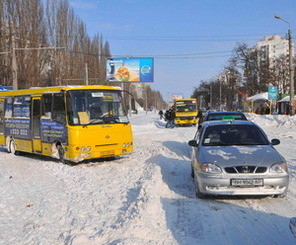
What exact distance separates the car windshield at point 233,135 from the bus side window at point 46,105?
6331 millimetres

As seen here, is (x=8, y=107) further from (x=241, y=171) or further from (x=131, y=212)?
(x=241, y=171)

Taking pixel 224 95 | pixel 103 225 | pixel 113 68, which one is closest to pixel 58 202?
pixel 103 225

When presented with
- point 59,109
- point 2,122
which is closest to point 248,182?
point 59,109

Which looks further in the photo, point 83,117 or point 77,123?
point 83,117

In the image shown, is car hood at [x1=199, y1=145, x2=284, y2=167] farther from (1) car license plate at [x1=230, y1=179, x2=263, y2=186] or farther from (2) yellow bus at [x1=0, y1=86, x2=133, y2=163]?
(2) yellow bus at [x1=0, y1=86, x2=133, y2=163]

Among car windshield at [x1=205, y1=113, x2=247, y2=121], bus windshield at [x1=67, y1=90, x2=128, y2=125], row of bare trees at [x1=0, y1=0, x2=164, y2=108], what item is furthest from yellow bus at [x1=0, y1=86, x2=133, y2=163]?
row of bare trees at [x1=0, y1=0, x2=164, y2=108]

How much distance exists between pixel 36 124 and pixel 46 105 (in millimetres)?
1006

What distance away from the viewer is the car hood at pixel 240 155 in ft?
21.1

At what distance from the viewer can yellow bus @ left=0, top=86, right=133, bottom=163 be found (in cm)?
1126

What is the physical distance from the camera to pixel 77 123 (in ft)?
Result: 36.7

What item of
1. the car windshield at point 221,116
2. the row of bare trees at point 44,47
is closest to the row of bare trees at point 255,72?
the row of bare trees at point 44,47

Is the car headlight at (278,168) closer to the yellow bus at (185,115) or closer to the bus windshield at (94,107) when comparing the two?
the bus windshield at (94,107)

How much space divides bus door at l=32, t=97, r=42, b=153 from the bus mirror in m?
2.47

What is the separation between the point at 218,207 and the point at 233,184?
18.6 inches
